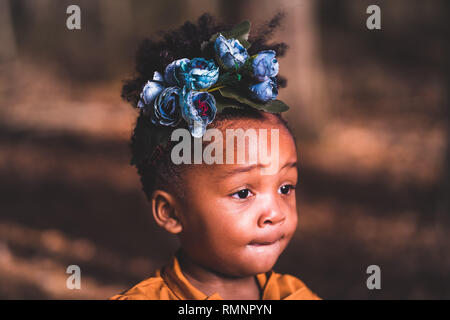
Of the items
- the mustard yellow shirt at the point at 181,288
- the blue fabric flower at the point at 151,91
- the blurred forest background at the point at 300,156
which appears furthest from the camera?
the blurred forest background at the point at 300,156

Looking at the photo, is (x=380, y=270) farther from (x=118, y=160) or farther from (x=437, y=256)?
(x=118, y=160)

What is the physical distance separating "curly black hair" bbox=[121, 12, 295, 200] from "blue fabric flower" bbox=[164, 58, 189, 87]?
0.26 feet

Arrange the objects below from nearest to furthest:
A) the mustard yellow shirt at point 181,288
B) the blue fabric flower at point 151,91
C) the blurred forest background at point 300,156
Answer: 1. the blue fabric flower at point 151,91
2. the mustard yellow shirt at point 181,288
3. the blurred forest background at point 300,156

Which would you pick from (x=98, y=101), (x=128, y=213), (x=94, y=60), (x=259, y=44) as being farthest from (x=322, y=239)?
(x=94, y=60)

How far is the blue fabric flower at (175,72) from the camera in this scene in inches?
68.3

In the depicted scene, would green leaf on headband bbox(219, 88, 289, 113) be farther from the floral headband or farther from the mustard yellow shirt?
the mustard yellow shirt

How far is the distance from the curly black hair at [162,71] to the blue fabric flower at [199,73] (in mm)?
125

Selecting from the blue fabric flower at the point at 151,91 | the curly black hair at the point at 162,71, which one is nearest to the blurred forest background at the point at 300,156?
the curly black hair at the point at 162,71

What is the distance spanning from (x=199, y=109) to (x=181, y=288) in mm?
699

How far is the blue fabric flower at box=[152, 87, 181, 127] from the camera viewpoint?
1729 millimetres

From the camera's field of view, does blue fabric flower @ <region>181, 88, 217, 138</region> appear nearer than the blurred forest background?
Yes

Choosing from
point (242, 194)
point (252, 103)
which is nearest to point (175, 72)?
point (252, 103)

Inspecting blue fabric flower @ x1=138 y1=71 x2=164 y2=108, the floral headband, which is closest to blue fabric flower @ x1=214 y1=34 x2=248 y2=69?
the floral headband

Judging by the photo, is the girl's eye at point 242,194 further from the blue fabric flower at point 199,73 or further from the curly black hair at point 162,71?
the blue fabric flower at point 199,73
